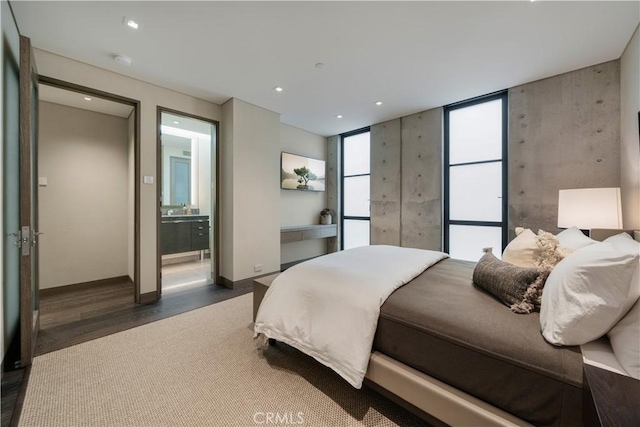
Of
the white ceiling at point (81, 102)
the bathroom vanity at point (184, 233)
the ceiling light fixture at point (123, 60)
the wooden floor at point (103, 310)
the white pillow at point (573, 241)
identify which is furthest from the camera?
the bathroom vanity at point (184, 233)

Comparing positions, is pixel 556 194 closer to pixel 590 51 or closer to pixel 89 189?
pixel 590 51

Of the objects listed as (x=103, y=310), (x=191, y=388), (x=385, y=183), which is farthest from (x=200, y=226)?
(x=191, y=388)

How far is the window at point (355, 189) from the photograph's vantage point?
16.7 feet

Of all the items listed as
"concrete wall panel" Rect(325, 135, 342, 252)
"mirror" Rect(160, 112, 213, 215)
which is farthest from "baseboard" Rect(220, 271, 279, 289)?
"concrete wall panel" Rect(325, 135, 342, 252)

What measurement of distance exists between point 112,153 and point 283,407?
4.30m

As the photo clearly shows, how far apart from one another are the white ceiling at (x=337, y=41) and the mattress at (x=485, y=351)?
6.96 feet

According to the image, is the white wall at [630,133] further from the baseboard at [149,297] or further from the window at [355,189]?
the baseboard at [149,297]

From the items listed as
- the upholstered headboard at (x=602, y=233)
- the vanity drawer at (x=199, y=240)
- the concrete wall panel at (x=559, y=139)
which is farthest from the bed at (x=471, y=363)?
the vanity drawer at (x=199, y=240)

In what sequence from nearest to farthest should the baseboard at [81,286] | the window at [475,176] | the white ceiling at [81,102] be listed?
the white ceiling at [81,102] → the baseboard at [81,286] → the window at [475,176]

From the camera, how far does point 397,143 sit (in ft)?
14.3

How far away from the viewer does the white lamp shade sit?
6.98 feet

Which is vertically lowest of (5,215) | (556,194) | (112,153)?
(5,215)

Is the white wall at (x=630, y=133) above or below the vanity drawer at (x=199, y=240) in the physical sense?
above

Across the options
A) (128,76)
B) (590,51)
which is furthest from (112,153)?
(590,51)
